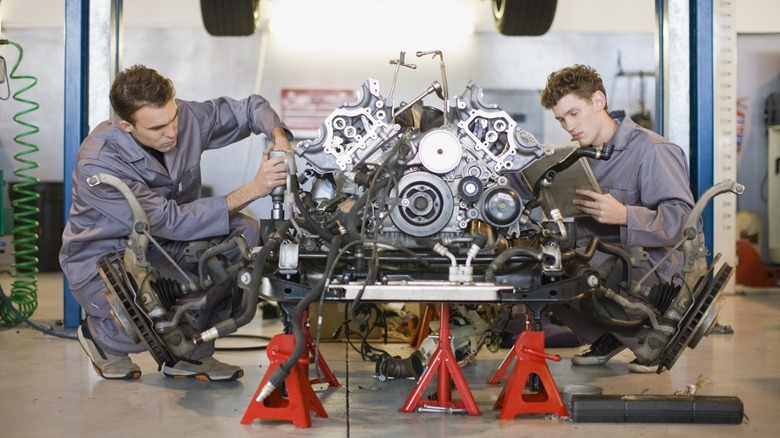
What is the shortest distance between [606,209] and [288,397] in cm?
138

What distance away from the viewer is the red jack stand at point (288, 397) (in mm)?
2607

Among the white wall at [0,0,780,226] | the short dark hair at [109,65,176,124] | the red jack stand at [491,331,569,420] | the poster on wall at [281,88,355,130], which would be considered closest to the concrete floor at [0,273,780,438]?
the red jack stand at [491,331,569,420]

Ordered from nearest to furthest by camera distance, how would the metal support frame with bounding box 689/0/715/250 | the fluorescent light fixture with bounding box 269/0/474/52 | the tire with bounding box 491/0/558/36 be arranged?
the metal support frame with bounding box 689/0/715/250 < the tire with bounding box 491/0/558/36 < the fluorescent light fixture with bounding box 269/0/474/52

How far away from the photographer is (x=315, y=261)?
110 inches

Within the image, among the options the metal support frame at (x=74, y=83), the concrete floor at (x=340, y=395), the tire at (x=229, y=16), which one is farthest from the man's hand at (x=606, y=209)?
the tire at (x=229, y=16)

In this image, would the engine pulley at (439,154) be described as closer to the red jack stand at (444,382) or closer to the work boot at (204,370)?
the red jack stand at (444,382)

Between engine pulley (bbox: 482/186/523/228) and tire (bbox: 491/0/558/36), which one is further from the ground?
tire (bbox: 491/0/558/36)

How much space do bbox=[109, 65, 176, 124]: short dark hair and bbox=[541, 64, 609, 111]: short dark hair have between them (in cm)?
152

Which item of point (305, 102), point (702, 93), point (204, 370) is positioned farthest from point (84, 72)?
point (305, 102)

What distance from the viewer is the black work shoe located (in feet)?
12.2

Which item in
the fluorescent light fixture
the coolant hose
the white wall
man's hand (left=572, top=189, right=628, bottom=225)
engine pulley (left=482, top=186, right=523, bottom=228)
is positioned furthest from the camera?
the white wall

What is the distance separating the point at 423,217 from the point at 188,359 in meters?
1.12

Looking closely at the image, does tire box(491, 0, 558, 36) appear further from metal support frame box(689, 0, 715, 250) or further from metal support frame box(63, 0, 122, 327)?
metal support frame box(63, 0, 122, 327)

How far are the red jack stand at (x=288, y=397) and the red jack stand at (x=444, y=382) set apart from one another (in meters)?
0.34
